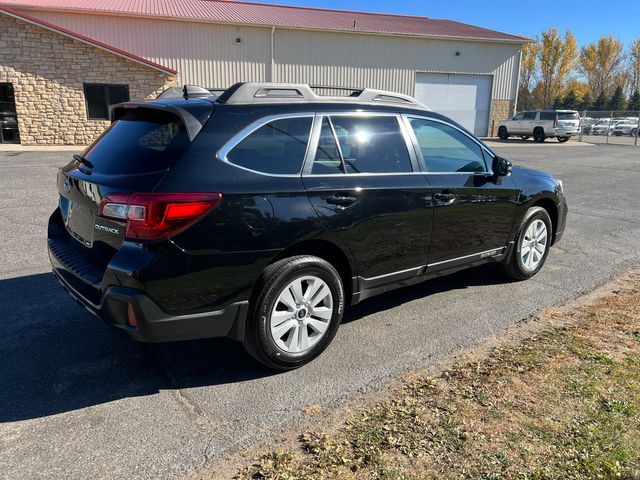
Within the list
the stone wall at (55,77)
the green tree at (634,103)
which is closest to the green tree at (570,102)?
the green tree at (634,103)

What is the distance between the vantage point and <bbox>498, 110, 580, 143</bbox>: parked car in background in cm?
2981

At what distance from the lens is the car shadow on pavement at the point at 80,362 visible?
3172 mm

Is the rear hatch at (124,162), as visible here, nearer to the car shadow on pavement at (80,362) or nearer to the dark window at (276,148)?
the dark window at (276,148)

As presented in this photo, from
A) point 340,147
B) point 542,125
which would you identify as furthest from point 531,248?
point 542,125

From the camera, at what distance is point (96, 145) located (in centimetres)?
372

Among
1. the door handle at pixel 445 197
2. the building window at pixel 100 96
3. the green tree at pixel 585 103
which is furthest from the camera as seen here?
the green tree at pixel 585 103

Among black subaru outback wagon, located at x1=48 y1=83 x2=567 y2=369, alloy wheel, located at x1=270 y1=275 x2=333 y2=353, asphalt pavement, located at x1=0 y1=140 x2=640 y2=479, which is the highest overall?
black subaru outback wagon, located at x1=48 y1=83 x2=567 y2=369

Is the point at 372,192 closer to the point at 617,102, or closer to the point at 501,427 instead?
the point at 501,427

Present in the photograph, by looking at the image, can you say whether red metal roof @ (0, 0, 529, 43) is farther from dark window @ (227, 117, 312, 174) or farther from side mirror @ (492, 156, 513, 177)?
dark window @ (227, 117, 312, 174)

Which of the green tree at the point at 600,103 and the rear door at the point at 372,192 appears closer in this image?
the rear door at the point at 372,192

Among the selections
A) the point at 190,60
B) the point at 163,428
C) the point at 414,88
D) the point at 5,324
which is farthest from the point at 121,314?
the point at 414,88

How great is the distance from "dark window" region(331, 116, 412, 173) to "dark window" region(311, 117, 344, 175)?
0.06 meters

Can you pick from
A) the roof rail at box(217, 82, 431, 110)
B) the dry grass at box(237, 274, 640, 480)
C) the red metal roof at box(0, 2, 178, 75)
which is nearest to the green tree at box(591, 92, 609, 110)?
the red metal roof at box(0, 2, 178, 75)

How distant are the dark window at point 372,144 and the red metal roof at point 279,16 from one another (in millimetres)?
22982
